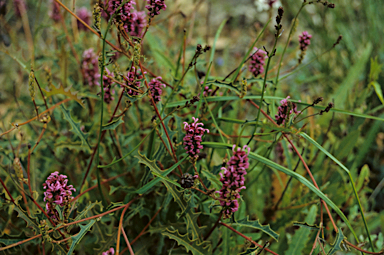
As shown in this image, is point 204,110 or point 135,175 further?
point 135,175

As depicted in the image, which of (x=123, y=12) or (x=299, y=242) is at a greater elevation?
(x=123, y=12)

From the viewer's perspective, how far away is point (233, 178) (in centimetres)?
64

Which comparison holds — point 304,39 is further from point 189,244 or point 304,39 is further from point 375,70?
point 189,244

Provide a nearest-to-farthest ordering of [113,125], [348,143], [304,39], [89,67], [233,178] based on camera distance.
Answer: [233,178]
[113,125]
[304,39]
[89,67]
[348,143]

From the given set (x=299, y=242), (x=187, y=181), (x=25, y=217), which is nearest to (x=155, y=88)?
(x=187, y=181)

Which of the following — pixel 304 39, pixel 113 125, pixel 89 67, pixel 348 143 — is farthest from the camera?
pixel 348 143

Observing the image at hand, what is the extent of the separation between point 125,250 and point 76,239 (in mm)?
245

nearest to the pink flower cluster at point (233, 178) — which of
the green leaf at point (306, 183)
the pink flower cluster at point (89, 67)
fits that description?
the green leaf at point (306, 183)

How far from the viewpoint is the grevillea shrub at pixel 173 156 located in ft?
2.36

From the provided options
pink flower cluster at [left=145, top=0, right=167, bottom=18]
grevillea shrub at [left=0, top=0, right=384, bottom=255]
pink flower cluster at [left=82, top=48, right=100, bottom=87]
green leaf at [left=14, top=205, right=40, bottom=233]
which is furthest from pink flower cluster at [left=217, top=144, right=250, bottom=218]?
pink flower cluster at [left=82, top=48, right=100, bottom=87]

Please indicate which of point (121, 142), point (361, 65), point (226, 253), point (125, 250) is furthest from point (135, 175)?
point (361, 65)

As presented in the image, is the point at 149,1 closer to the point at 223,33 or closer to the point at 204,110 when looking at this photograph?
the point at 204,110

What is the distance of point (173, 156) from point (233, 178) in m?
0.25

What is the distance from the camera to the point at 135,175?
107cm
